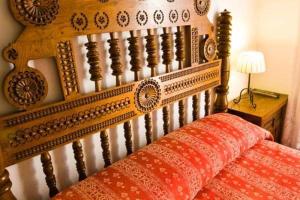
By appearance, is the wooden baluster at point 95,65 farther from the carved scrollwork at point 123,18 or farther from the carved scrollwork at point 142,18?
the carved scrollwork at point 142,18

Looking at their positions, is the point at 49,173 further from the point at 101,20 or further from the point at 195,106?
the point at 195,106

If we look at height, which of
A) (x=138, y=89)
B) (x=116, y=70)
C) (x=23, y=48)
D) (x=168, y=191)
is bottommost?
(x=168, y=191)

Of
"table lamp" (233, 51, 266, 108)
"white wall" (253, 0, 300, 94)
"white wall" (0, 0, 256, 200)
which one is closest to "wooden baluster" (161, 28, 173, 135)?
"white wall" (0, 0, 256, 200)

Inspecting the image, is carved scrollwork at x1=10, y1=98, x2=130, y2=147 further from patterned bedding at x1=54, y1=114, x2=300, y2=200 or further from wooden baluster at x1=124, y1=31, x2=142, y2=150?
patterned bedding at x1=54, y1=114, x2=300, y2=200

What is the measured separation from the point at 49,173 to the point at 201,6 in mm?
1257

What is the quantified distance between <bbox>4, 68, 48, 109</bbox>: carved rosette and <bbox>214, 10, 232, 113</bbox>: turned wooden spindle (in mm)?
1274

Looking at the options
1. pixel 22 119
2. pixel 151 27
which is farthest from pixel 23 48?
pixel 151 27

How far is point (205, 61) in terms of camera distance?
1.72m

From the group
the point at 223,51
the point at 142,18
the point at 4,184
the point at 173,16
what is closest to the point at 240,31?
the point at 223,51

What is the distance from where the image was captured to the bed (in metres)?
0.96

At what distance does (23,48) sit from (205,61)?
1152 millimetres

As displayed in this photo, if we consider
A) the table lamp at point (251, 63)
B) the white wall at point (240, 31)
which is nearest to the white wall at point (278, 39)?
the white wall at point (240, 31)

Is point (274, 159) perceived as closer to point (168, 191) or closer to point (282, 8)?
point (168, 191)

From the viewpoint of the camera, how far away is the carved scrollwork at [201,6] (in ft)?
5.09
